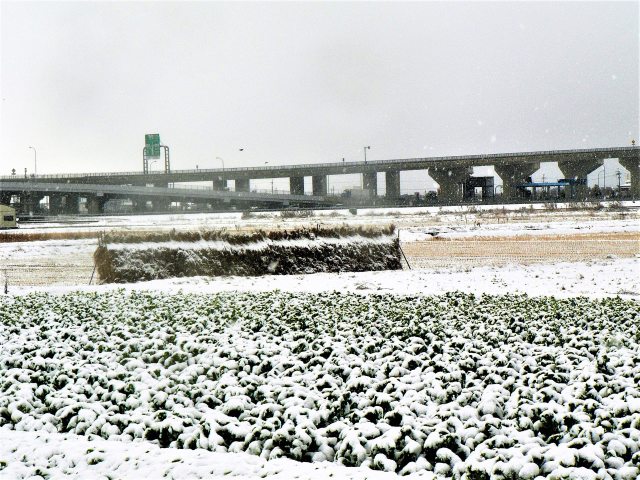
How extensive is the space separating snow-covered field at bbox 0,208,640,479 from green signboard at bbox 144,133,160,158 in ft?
274

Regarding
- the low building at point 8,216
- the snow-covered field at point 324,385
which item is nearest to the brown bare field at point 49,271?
the snow-covered field at point 324,385

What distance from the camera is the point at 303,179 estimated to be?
4210 inches

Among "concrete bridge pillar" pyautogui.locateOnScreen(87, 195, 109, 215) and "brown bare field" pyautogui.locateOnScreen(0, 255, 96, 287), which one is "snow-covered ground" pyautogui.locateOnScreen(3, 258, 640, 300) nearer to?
"brown bare field" pyautogui.locateOnScreen(0, 255, 96, 287)

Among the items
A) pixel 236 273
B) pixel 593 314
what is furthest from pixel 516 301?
pixel 236 273

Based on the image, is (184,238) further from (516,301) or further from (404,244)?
(404,244)

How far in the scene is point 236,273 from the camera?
754 inches

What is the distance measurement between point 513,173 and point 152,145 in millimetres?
57929

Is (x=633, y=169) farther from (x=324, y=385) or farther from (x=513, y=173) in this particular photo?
(x=324, y=385)

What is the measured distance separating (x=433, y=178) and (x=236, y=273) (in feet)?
279

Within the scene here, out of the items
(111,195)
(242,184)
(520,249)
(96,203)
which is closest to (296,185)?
(242,184)

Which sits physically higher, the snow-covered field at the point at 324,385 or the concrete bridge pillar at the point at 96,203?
the concrete bridge pillar at the point at 96,203

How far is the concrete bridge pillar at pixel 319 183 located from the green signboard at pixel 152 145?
1075 inches

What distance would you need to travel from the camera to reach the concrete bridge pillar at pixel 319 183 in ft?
347

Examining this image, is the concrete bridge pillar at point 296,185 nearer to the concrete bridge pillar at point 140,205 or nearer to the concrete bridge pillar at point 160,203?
the concrete bridge pillar at point 160,203
